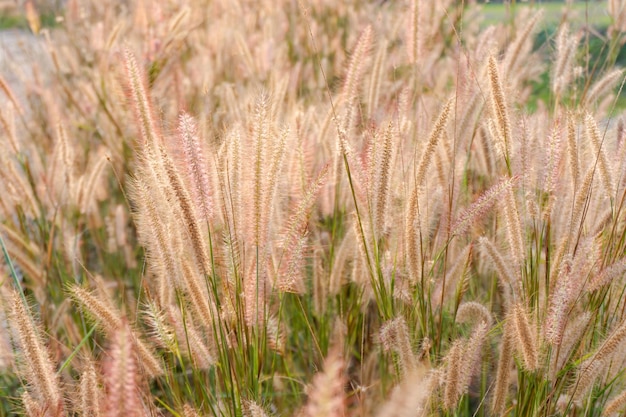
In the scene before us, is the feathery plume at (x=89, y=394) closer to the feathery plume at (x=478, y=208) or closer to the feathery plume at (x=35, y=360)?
the feathery plume at (x=35, y=360)

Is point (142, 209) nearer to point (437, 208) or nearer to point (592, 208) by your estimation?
point (437, 208)

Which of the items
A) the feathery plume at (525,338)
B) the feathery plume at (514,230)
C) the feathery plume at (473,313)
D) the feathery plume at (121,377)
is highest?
the feathery plume at (121,377)

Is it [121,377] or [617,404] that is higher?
[121,377]

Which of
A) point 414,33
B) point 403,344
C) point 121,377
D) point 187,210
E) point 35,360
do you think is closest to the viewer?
point 121,377

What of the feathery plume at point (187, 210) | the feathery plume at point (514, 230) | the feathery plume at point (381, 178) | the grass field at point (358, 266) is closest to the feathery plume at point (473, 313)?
the grass field at point (358, 266)

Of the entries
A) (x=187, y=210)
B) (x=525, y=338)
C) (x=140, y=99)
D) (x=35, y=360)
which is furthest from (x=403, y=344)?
(x=140, y=99)

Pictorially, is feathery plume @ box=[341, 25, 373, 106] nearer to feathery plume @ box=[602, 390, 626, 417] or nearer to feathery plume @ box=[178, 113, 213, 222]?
feathery plume @ box=[178, 113, 213, 222]

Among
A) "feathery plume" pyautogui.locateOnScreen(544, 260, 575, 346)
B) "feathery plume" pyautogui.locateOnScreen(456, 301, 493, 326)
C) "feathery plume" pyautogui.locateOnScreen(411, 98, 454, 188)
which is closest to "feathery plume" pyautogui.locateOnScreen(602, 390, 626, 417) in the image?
"feathery plume" pyautogui.locateOnScreen(544, 260, 575, 346)

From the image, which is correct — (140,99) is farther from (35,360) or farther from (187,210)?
(35,360)

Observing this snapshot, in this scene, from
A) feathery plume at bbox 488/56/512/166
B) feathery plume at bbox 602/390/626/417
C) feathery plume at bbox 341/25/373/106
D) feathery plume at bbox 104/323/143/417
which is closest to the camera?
feathery plume at bbox 104/323/143/417

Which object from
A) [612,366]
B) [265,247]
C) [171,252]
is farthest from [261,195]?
[612,366]

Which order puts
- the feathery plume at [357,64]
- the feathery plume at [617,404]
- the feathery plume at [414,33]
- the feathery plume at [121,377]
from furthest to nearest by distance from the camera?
the feathery plume at [414,33] < the feathery plume at [357,64] < the feathery plume at [617,404] < the feathery plume at [121,377]
